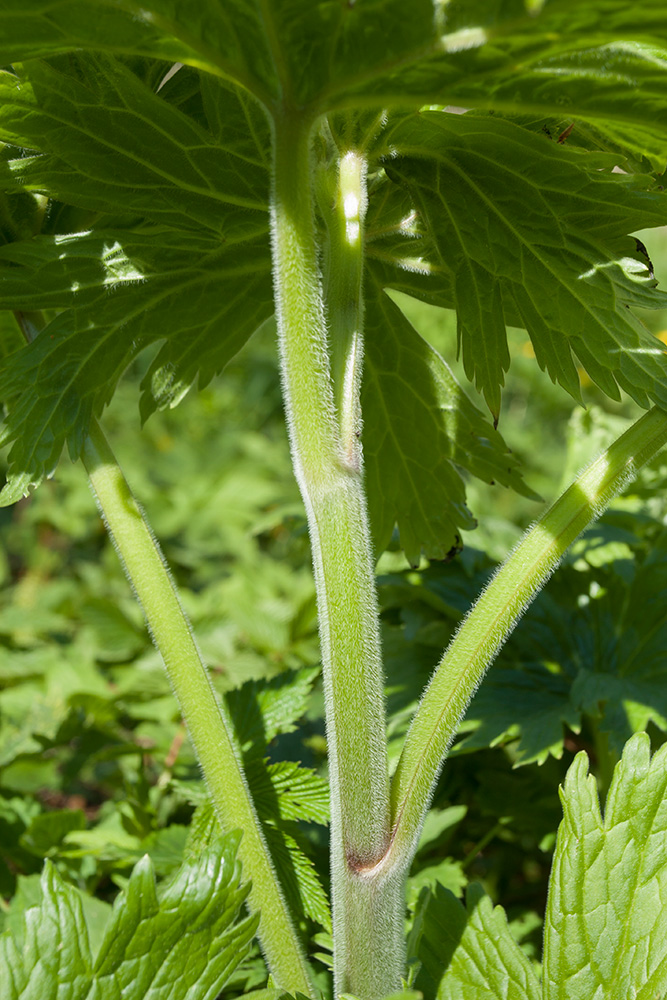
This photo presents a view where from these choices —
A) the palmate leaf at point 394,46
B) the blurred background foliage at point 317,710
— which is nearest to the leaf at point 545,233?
the palmate leaf at point 394,46

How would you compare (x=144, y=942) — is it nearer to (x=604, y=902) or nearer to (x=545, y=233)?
(x=604, y=902)

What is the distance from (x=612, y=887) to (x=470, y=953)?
0.53 ft

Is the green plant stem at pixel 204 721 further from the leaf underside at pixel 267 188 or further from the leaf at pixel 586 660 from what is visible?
the leaf at pixel 586 660

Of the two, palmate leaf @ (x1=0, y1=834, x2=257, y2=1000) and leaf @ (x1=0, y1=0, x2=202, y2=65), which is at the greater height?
leaf @ (x1=0, y1=0, x2=202, y2=65)

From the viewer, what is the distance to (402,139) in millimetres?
778

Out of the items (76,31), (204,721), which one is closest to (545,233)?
(76,31)

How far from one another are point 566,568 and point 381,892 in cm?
88

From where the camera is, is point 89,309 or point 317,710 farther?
point 317,710

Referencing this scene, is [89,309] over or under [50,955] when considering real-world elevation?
over

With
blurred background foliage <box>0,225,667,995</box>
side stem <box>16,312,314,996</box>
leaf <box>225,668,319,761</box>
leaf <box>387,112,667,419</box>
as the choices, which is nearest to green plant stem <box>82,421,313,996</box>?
side stem <box>16,312,314,996</box>

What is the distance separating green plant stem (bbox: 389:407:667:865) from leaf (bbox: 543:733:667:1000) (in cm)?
14

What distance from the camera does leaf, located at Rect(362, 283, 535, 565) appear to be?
0.98 metres

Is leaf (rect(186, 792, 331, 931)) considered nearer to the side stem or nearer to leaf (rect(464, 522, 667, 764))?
the side stem

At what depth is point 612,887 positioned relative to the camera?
2.56ft
